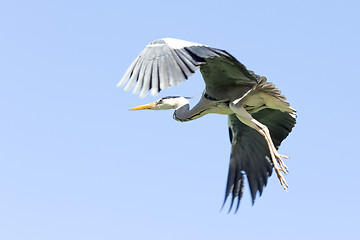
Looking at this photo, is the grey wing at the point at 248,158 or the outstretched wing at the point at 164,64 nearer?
the outstretched wing at the point at 164,64

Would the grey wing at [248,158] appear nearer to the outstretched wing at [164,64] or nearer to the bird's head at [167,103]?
the bird's head at [167,103]

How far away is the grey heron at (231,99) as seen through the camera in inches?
264

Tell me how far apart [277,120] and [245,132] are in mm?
564

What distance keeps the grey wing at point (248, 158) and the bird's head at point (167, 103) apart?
0.88 meters

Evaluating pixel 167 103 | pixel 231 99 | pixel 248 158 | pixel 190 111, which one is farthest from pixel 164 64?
pixel 248 158

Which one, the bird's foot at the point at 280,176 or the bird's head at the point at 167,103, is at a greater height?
the bird's head at the point at 167,103

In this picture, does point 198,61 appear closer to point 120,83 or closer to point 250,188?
point 120,83

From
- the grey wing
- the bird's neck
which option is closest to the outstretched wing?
the bird's neck

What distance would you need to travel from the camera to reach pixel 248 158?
32.9ft

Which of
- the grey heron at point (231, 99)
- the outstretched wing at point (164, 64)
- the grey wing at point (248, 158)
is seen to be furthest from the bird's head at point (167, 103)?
the outstretched wing at point (164, 64)

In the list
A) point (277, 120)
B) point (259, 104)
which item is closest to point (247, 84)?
point (259, 104)

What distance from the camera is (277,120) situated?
9555 mm

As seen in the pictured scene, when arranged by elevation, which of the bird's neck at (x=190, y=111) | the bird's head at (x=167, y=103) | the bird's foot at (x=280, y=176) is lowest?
the bird's foot at (x=280, y=176)

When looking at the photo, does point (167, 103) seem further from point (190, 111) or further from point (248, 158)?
point (248, 158)
